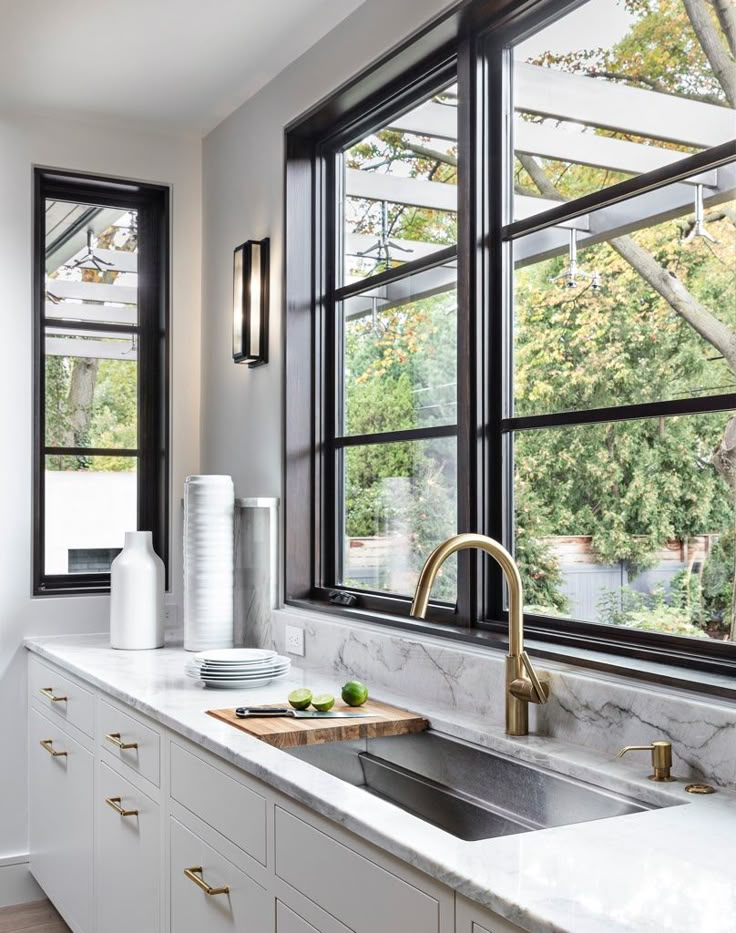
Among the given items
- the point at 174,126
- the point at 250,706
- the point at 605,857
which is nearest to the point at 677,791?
the point at 605,857

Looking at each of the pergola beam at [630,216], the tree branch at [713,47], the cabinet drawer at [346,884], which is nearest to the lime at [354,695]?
the cabinet drawer at [346,884]

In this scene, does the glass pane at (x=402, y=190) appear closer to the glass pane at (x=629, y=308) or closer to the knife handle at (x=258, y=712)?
the glass pane at (x=629, y=308)

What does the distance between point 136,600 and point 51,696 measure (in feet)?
1.32

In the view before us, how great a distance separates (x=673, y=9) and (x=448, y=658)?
1.42 meters

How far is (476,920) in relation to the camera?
4.10ft

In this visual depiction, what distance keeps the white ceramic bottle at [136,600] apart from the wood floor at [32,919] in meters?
0.94

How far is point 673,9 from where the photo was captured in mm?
1947

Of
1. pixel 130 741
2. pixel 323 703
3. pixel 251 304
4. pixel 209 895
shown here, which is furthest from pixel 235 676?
pixel 251 304

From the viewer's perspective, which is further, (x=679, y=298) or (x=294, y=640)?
(x=294, y=640)

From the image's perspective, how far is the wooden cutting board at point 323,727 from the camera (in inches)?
82.2

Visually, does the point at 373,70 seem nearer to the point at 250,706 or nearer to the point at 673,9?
the point at 673,9

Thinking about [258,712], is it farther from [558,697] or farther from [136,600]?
[136,600]

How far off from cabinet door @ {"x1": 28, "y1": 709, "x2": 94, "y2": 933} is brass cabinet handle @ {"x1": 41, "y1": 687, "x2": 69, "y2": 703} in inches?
3.5

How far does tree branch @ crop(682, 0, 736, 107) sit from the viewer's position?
1835 millimetres
